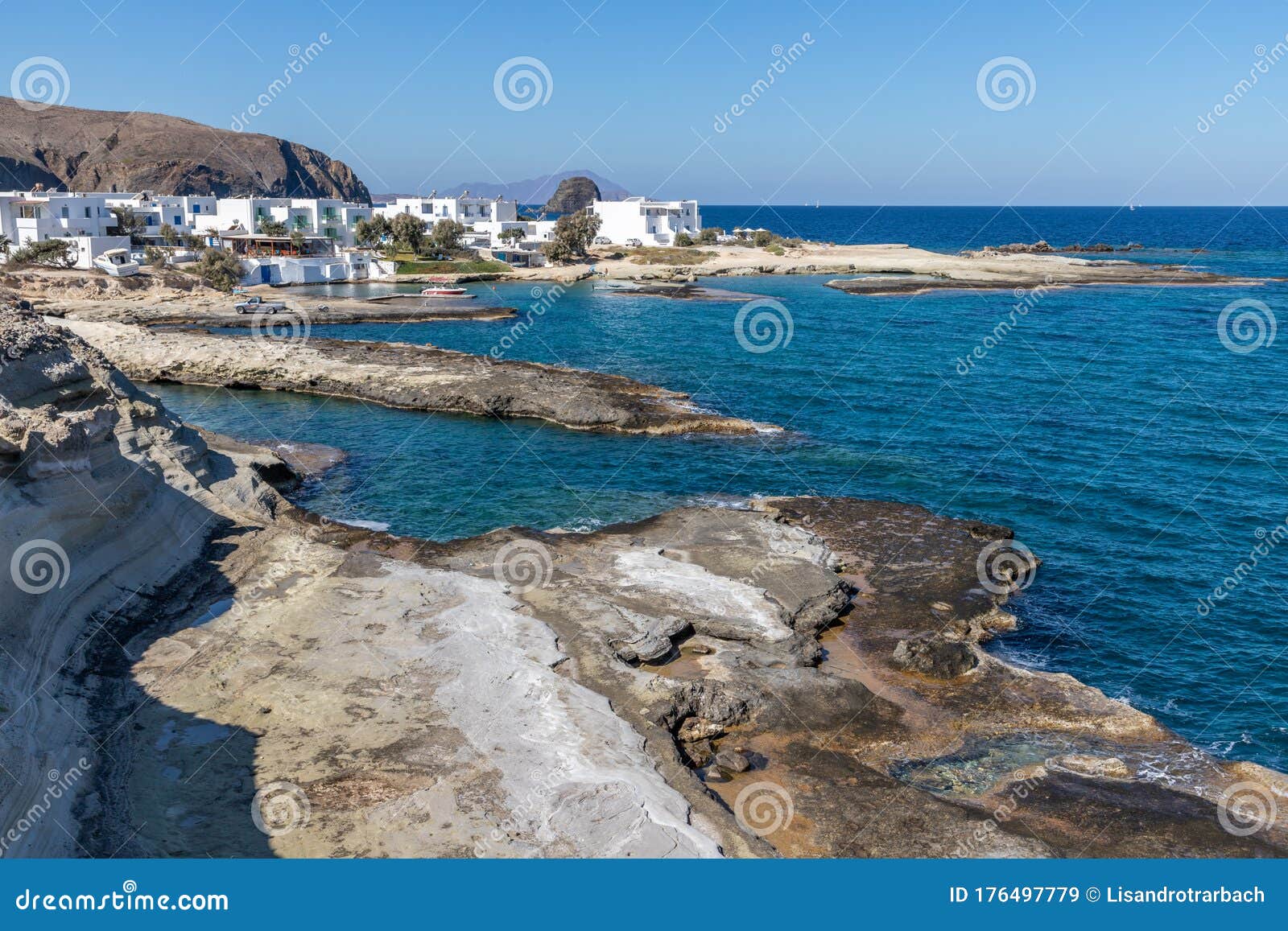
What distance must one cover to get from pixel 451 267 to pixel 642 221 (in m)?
39.2

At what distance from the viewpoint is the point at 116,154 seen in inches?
6698

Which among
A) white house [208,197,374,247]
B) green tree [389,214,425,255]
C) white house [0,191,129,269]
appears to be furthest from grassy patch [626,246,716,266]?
white house [0,191,129,269]

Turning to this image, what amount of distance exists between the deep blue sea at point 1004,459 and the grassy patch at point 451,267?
31524mm

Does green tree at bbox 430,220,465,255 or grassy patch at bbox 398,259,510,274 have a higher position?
green tree at bbox 430,220,465,255

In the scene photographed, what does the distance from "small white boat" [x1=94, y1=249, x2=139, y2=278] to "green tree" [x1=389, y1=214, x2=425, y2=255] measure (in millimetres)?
31906

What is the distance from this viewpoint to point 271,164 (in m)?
197

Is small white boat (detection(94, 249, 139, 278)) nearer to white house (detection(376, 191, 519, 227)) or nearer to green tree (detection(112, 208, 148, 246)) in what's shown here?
green tree (detection(112, 208, 148, 246))

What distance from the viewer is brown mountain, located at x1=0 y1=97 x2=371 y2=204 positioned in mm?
162750

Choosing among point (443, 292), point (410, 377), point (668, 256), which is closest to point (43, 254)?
point (443, 292)

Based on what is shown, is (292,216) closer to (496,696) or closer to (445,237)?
(445,237)

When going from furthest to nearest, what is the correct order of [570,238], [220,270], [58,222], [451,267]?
[570,238], [451,267], [58,222], [220,270]

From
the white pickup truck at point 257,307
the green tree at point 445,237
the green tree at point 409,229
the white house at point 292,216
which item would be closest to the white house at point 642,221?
the green tree at point 445,237

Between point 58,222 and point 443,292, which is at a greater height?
point 58,222

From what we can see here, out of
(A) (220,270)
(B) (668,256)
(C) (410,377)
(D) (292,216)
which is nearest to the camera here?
(C) (410,377)
